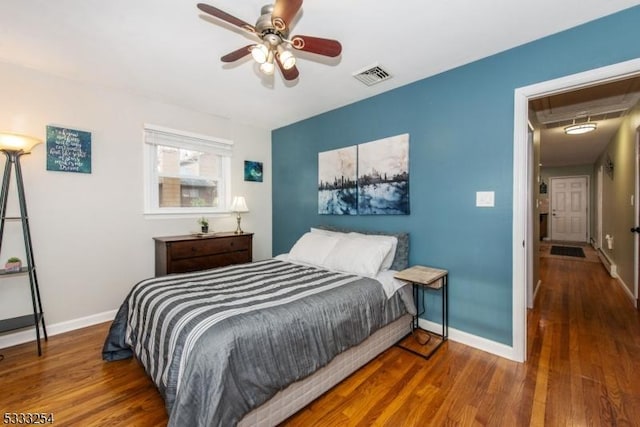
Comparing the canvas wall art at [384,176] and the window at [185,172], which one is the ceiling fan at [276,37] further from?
the window at [185,172]

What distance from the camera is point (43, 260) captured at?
255cm

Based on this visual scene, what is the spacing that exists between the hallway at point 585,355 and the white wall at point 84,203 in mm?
3749

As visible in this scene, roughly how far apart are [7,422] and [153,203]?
7.04ft

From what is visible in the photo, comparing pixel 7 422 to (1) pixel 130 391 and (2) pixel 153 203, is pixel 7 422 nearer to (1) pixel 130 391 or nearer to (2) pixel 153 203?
(1) pixel 130 391

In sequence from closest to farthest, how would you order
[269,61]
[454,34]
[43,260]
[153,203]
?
[269,61] → [454,34] → [43,260] → [153,203]

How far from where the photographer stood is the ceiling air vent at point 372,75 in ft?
8.01

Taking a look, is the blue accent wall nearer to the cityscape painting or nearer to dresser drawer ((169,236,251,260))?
the cityscape painting

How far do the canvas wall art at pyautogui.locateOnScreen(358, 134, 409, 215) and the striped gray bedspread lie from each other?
3.22 feet

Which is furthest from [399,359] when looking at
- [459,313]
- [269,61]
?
[269,61]

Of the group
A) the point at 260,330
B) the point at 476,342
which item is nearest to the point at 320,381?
the point at 260,330

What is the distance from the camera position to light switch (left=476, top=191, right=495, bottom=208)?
2258mm

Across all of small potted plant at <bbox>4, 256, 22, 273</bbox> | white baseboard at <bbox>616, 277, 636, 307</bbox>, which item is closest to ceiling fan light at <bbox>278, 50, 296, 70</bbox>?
small potted plant at <bbox>4, 256, 22, 273</bbox>

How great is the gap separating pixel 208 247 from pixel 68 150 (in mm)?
1625

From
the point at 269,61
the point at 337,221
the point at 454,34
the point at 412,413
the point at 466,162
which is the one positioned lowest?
the point at 412,413
